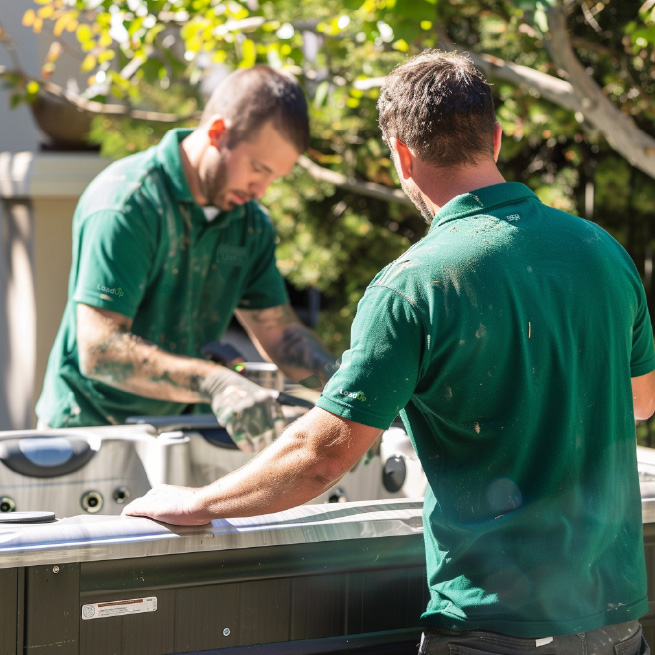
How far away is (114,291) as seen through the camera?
251 cm

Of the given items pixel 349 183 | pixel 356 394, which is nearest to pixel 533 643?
pixel 356 394

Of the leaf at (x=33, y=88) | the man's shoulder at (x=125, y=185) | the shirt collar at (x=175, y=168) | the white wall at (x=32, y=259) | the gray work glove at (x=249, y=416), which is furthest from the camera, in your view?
the white wall at (x=32, y=259)

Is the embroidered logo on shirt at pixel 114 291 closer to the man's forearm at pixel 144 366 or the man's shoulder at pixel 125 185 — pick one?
the man's forearm at pixel 144 366

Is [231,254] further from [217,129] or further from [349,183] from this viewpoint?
[349,183]

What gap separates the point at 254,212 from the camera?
10.0 ft

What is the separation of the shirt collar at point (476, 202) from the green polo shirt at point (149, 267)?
1.26 meters

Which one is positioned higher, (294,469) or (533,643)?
(294,469)

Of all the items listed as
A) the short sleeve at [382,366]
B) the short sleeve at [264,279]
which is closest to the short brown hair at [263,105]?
the short sleeve at [264,279]

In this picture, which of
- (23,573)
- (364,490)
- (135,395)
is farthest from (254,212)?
(23,573)

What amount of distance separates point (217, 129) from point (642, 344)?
5.06ft

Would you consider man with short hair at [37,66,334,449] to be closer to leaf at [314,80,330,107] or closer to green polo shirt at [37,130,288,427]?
green polo shirt at [37,130,288,427]

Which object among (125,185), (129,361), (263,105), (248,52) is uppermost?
(248,52)

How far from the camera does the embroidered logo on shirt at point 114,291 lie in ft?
8.20

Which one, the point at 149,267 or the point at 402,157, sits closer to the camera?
the point at 402,157
